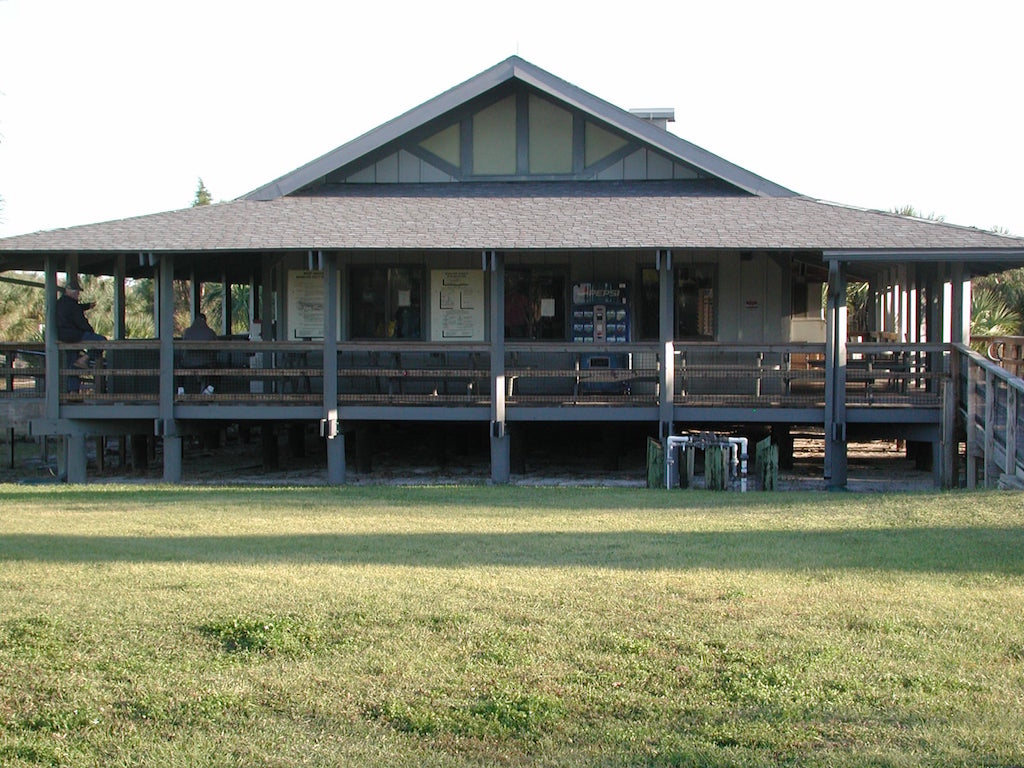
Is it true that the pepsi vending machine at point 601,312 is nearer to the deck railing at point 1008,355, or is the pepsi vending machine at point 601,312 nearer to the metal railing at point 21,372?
the deck railing at point 1008,355

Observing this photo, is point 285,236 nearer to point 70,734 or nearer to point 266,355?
point 266,355

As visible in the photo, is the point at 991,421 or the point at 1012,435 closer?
the point at 1012,435

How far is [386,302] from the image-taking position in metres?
20.3

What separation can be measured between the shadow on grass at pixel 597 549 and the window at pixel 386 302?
31.6 feet


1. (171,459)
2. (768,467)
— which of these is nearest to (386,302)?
(171,459)

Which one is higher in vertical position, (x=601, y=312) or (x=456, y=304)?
(x=456, y=304)

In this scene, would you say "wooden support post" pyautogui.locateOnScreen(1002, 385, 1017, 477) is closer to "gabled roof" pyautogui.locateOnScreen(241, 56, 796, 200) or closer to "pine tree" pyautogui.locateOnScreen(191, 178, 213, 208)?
"gabled roof" pyautogui.locateOnScreen(241, 56, 796, 200)

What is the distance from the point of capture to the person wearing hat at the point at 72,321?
18500 millimetres

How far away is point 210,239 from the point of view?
1755cm

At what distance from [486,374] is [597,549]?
8650 mm

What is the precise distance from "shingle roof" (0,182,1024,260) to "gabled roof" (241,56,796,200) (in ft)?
1.18

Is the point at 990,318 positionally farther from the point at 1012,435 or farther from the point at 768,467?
the point at 1012,435

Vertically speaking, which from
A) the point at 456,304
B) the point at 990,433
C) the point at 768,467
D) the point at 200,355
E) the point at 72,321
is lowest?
the point at 768,467

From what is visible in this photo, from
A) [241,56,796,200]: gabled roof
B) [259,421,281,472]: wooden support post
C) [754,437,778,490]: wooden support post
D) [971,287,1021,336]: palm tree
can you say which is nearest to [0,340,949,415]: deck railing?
[259,421,281,472]: wooden support post
